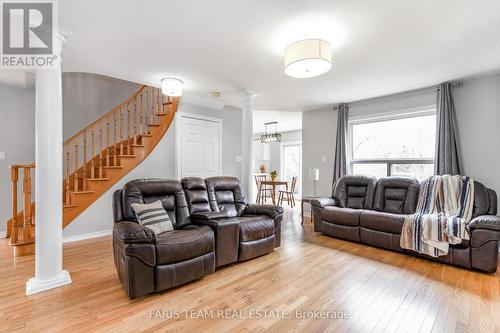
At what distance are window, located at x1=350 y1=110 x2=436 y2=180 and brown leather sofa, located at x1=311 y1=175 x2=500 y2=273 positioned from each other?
27.4 inches

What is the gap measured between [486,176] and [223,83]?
4180mm

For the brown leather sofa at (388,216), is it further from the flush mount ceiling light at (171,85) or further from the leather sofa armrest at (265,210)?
the flush mount ceiling light at (171,85)

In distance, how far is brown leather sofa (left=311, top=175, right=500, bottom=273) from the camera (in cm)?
269

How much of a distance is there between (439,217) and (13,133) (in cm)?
643

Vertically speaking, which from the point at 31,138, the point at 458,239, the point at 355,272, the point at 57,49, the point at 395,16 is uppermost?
the point at 395,16

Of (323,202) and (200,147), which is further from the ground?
(200,147)

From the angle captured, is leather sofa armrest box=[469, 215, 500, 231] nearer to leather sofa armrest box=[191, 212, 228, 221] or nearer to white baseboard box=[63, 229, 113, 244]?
leather sofa armrest box=[191, 212, 228, 221]

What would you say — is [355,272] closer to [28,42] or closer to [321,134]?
[321,134]

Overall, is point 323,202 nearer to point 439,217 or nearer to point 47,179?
point 439,217

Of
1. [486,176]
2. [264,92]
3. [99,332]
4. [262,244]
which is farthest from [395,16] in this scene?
[99,332]

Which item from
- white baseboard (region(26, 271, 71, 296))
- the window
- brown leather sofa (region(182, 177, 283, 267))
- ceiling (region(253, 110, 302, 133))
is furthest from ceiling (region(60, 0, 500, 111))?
ceiling (region(253, 110, 302, 133))

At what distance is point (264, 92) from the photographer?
170 inches

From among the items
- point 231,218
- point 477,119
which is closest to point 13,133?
point 231,218

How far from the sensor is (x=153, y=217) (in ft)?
8.68
